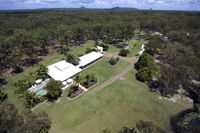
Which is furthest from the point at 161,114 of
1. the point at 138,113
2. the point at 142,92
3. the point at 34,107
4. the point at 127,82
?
the point at 34,107

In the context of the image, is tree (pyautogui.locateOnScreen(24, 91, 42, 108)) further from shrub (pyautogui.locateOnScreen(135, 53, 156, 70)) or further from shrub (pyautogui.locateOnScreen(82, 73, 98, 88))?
shrub (pyautogui.locateOnScreen(135, 53, 156, 70))

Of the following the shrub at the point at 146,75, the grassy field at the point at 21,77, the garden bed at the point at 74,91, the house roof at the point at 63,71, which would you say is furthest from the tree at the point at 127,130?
the grassy field at the point at 21,77

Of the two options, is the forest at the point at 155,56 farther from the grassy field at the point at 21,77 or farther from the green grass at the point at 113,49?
the green grass at the point at 113,49

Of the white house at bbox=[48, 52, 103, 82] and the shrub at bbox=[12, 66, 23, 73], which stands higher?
the white house at bbox=[48, 52, 103, 82]

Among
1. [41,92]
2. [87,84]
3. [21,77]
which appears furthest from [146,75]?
[21,77]

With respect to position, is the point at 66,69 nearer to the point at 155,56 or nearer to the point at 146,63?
the point at 146,63

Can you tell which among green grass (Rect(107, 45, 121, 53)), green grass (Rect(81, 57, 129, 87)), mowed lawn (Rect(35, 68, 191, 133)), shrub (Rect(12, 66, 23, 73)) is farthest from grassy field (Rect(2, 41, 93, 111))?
green grass (Rect(81, 57, 129, 87))
